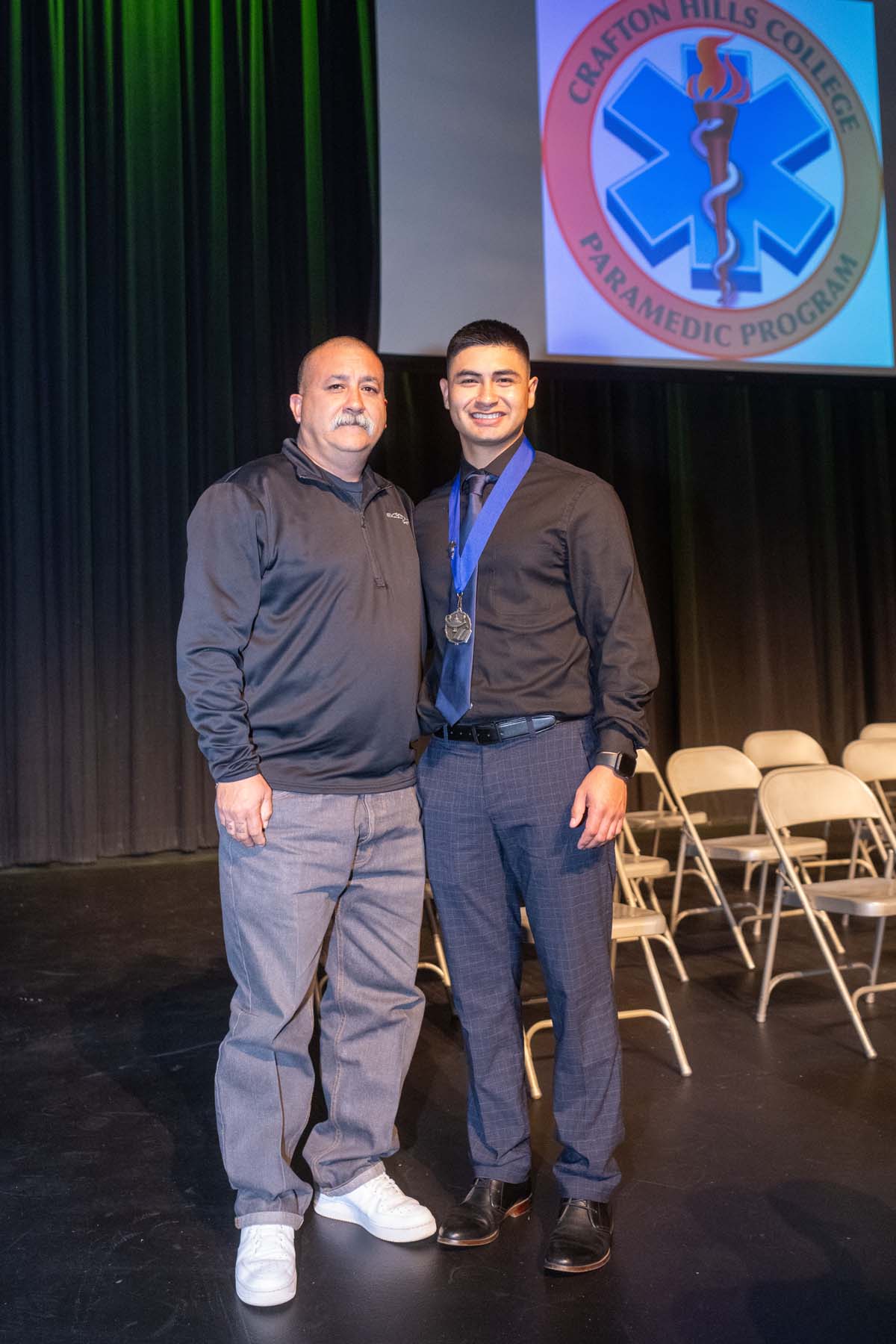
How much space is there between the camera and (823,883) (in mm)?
3625

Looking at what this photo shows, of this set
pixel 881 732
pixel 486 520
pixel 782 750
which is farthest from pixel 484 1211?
pixel 881 732

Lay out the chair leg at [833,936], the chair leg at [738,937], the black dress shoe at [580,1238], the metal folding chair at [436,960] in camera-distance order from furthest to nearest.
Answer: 1. the chair leg at [738,937]
2. the metal folding chair at [436,960]
3. the chair leg at [833,936]
4. the black dress shoe at [580,1238]

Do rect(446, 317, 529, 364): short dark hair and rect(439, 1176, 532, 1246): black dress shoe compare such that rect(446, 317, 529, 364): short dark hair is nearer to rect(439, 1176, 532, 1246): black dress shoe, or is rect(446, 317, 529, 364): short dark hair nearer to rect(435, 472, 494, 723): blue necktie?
rect(435, 472, 494, 723): blue necktie

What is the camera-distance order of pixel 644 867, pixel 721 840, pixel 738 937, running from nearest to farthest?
pixel 644 867
pixel 738 937
pixel 721 840

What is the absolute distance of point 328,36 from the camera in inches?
247

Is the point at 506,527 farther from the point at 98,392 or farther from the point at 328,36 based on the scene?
the point at 328,36

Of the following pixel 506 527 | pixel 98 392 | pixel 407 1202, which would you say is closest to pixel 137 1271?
pixel 407 1202

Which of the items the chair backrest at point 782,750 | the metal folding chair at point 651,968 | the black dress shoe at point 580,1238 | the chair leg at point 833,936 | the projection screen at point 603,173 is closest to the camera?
the black dress shoe at point 580,1238

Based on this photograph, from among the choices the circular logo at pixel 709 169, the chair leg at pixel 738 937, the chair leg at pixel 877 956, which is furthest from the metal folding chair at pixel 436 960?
the circular logo at pixel 709 169

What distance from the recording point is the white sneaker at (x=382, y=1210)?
2031 mm

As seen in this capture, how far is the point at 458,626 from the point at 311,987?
0.73 meters

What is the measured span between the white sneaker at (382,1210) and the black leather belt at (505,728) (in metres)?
0.87

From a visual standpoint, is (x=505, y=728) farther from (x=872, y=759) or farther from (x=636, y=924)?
(x=872, y=759)

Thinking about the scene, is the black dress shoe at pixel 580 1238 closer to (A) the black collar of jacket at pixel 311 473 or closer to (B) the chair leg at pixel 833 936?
(A) the black collar of jacket at pixel 311 473
